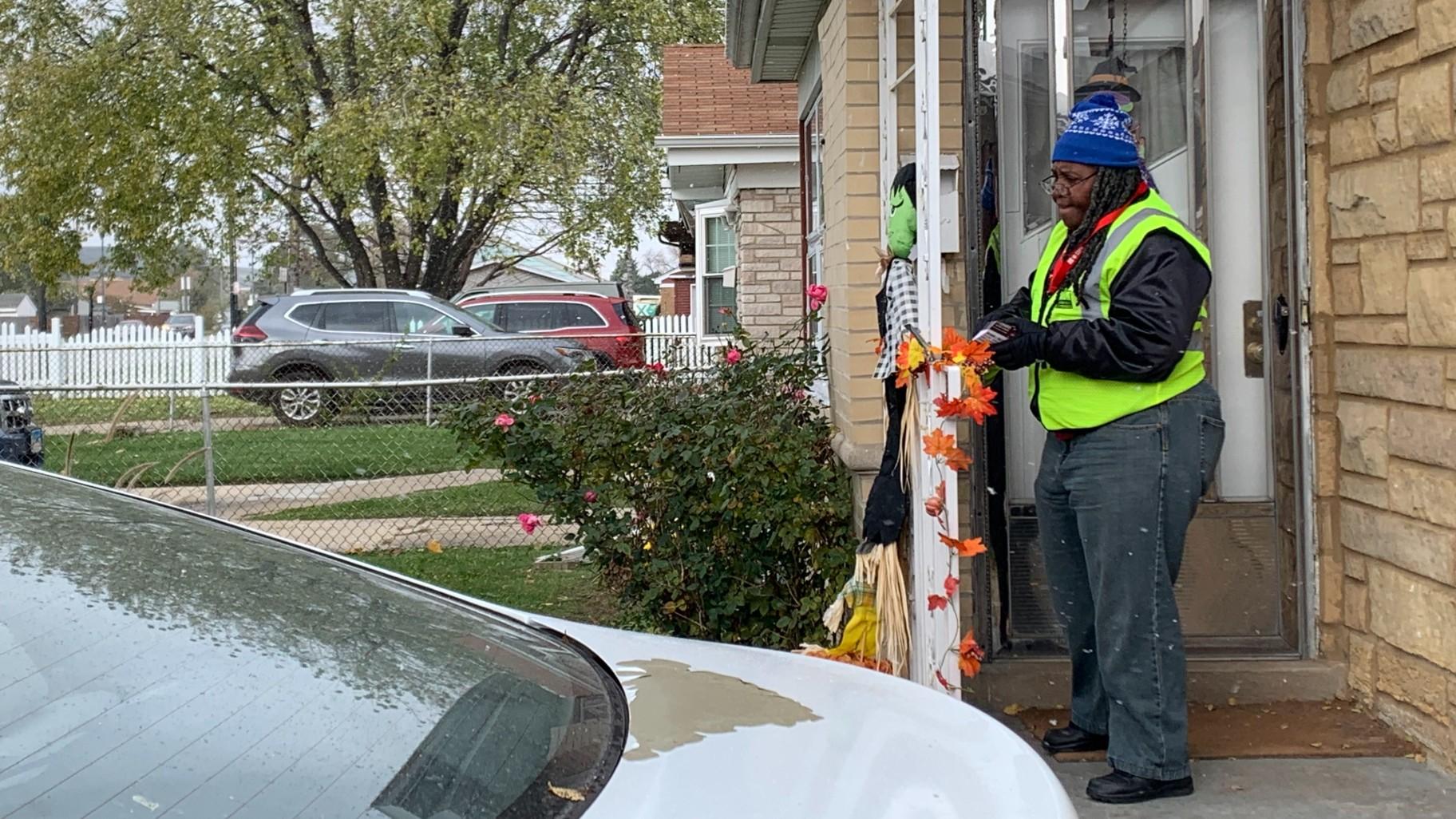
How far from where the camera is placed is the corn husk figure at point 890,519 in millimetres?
4293

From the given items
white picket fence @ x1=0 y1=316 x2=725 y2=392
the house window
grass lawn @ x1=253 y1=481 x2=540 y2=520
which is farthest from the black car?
the house window

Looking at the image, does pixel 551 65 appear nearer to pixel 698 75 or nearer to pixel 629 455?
pixel 698 75

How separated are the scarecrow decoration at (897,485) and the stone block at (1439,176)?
1.30 m

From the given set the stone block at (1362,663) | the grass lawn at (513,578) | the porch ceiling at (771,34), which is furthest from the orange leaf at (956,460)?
the porch ceiling at (771,34)

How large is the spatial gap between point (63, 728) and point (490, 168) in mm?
21760

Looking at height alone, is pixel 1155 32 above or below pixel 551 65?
below

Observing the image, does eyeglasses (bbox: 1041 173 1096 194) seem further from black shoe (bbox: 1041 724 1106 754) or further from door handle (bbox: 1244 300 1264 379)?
black shoe (bbox: 1041 724 1106 754)

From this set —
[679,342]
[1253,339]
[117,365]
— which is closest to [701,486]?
[1253,339]

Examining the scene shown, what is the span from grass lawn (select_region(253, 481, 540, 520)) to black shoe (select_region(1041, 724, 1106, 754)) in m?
5.16

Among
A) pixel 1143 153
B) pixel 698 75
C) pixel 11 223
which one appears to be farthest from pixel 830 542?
pixel 11 223

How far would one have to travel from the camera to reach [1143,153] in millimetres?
4891

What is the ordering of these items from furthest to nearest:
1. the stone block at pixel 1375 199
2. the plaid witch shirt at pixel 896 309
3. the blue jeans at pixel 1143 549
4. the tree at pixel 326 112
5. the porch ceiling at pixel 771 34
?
the tree at pixel 326 112 < the porch ceiling at pixel 771 34 < the plaid witch shirt at pixel 896 309 < the stone block at pixel 1375 199 < the blue jeans at pixel 1143 549

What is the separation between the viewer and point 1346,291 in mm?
4379

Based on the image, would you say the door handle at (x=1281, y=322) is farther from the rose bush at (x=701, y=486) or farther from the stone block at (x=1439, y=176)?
the rose bush at (x=701, y=486)
